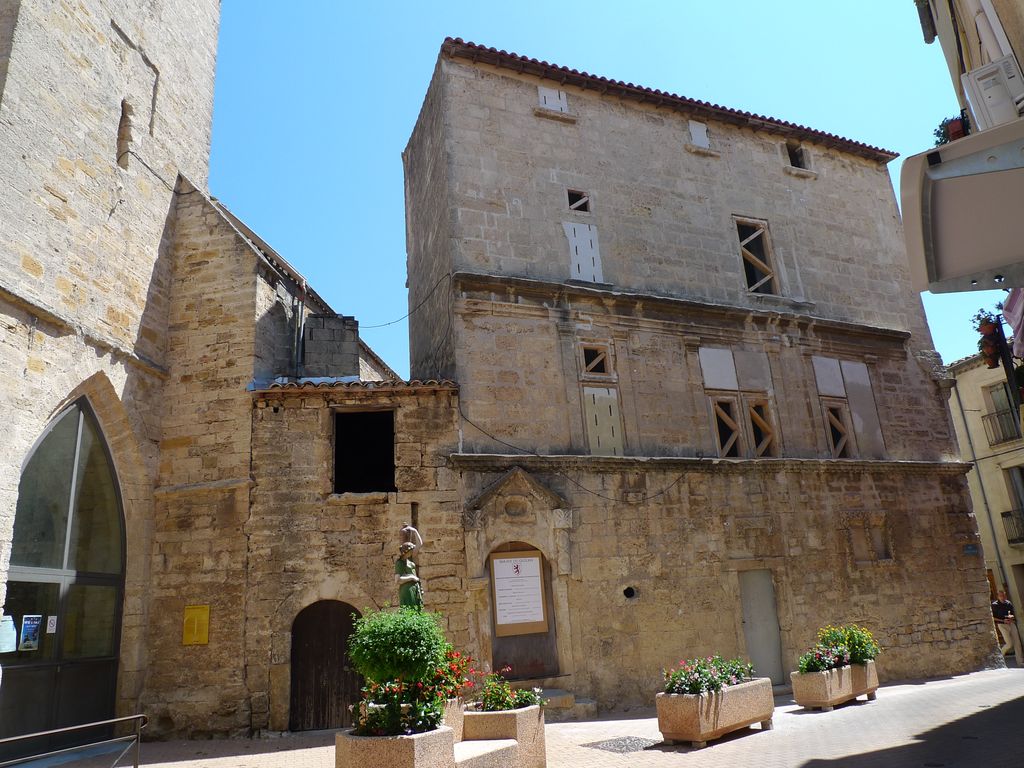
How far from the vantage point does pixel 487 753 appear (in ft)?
19.9

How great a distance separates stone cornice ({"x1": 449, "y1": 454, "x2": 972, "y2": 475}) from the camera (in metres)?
11.0


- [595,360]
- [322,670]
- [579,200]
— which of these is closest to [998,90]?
[595,360]

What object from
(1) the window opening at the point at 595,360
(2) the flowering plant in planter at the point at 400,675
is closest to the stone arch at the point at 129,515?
(2) the flowering plant in planter at the point at 400,675

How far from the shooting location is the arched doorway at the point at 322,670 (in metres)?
→ 9.79

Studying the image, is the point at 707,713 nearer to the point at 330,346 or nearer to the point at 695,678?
the point at 695,678

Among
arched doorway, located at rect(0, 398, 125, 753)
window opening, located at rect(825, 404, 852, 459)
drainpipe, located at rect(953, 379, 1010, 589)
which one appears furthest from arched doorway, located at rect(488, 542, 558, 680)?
drainpipe, located at rect(953, 379, 1010, 589)

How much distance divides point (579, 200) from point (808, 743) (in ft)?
31.6

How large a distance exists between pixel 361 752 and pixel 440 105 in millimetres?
11239

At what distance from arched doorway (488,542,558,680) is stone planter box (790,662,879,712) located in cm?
337

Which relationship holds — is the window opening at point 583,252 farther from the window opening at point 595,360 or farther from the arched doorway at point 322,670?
the arched doorway at point 322,670

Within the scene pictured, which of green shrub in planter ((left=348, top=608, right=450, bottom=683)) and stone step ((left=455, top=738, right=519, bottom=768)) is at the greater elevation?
green shrub in planter ((left=348, top=608, right=450, bottom=683))

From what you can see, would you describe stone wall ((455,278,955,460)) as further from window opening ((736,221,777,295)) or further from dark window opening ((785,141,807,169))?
dark window opening ((785,141,807,169))

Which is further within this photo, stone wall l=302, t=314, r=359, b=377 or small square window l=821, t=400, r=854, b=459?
small square window l=821, t=400, r=854, b=459

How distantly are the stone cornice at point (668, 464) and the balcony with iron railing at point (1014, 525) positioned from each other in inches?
341
